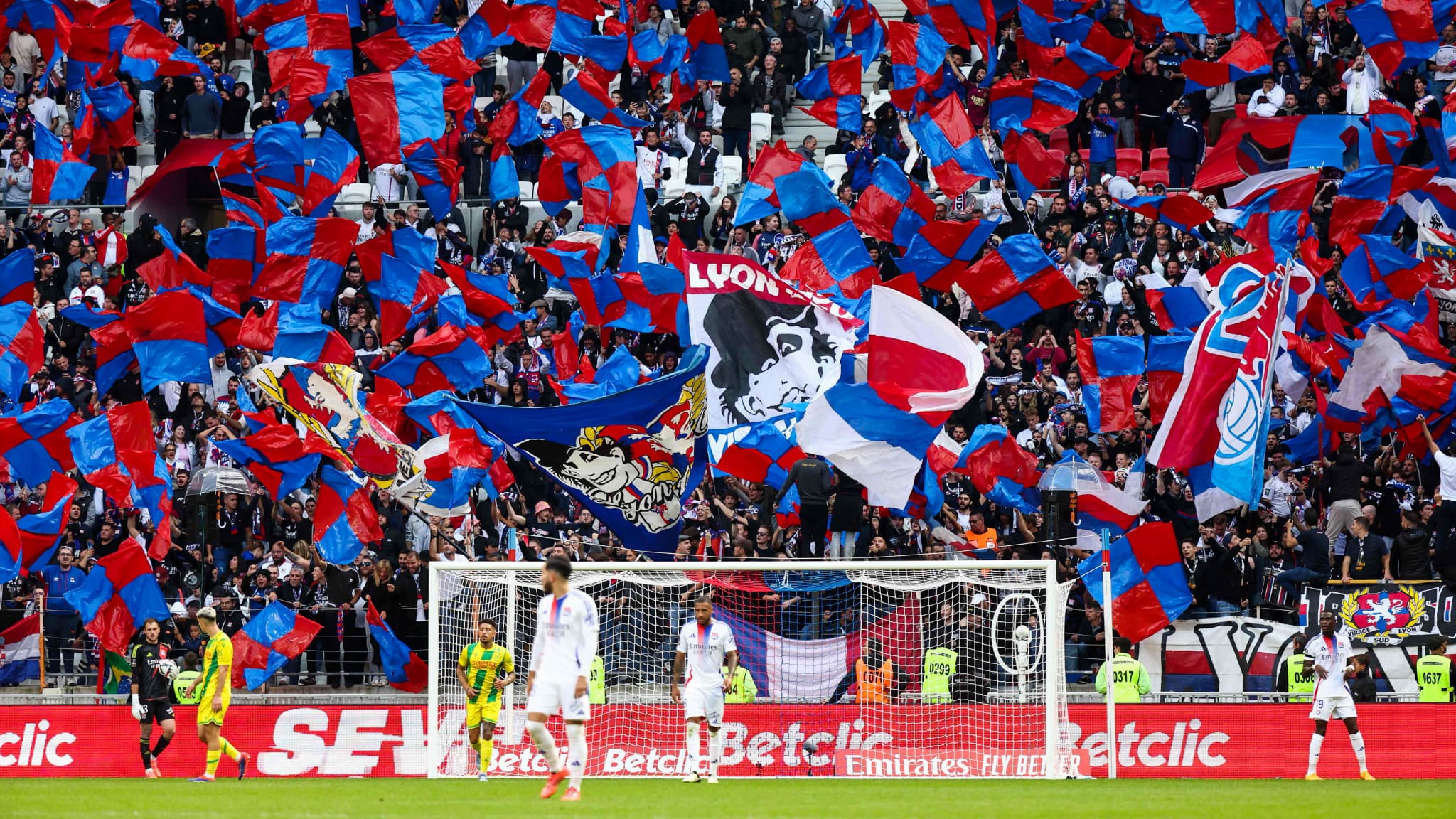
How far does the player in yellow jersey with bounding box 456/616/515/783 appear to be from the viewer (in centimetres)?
1992

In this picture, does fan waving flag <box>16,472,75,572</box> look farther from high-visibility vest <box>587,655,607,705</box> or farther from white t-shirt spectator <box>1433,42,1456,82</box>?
white t-shirt spectator <box>1433,42,1456,82</box>

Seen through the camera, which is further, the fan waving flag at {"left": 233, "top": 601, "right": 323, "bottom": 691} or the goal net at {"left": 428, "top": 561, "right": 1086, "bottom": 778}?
the fan waving flag at {"left": 233, "top": 601, "right": 323, "bottom": 691}

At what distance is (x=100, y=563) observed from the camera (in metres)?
22.1

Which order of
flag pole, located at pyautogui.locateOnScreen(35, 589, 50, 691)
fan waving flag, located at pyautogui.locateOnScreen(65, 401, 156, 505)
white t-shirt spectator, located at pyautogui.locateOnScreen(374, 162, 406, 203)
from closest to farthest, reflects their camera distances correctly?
fan waving flag, located at pyautogui.locateOnScreen(65, 401, 156, 505) → flag pole, located at pyautogui.locateOnScreen(35, 589, 50, 691) → white t-shirt spectator, located at pyautogui.locateOnScreen(374, 162, 406, 203)

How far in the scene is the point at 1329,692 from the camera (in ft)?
66.7

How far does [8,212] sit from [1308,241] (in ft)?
66.3

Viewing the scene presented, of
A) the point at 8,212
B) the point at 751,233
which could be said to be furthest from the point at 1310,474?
the point at 8,212

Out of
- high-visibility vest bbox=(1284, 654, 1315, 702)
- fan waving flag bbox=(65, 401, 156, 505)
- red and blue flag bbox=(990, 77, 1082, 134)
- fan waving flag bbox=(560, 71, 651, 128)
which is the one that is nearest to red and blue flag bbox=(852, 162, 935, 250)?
red and blue flag bbox=(990, 77, 1082, 134)

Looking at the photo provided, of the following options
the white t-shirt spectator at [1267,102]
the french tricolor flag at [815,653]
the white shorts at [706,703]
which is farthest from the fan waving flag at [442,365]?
the white t-shirt spectator at [1267,102]

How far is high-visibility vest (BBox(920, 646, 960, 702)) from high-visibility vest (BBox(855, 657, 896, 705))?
35 centimetres

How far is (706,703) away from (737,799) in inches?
121

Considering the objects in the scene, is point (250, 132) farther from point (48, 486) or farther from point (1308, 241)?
point (1308, 241)

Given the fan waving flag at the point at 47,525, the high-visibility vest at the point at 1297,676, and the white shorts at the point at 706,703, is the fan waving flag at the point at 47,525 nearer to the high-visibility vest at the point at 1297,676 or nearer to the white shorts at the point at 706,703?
the white shorts at the point at 706,703

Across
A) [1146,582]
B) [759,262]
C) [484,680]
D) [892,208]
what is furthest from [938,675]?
[759,262]
